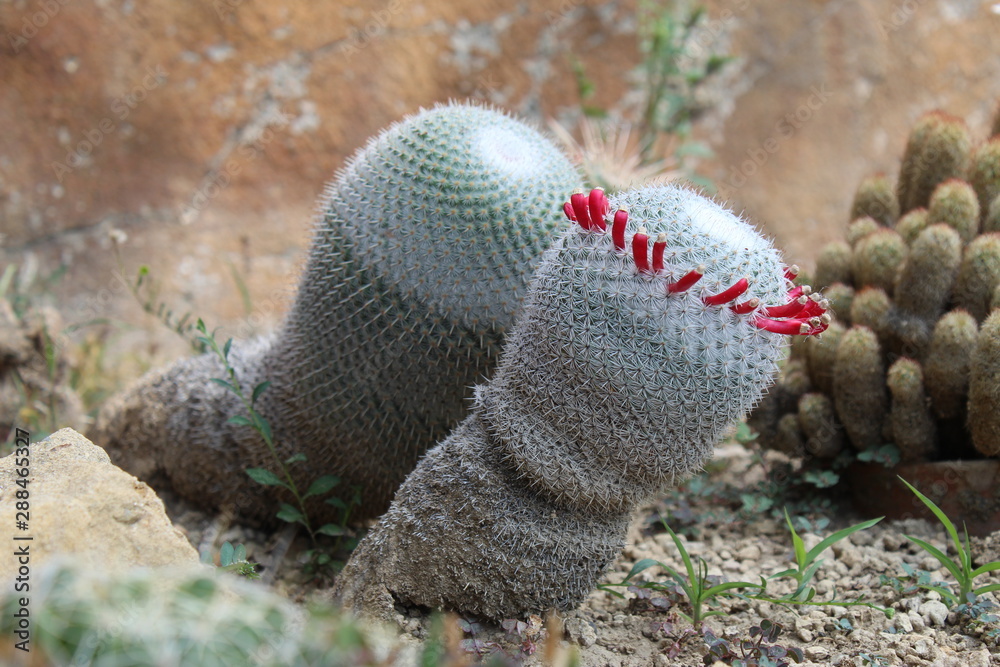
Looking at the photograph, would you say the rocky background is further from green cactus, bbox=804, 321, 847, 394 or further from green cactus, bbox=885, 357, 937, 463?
green cactus, bbox=885, 357, 937, 463

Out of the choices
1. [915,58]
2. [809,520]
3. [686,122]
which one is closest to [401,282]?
[809,520]

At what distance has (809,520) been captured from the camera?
2766 mm

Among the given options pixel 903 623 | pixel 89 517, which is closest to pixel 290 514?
pixel 89 517

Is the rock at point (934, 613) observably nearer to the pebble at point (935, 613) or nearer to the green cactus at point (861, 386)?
the pebble at point (935, 613)

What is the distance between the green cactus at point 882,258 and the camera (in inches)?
114

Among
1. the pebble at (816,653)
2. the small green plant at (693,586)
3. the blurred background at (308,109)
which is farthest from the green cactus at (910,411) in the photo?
the blurred background at (308,109)

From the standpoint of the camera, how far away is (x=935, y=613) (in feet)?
7.09

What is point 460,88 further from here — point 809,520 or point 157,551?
point 157,551

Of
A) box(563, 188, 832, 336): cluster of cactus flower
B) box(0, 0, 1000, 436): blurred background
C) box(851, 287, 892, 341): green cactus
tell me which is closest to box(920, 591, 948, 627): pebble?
box(563, 188, 832, 336): cluster of cactus flower

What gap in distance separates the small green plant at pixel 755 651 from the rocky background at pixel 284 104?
2.67 meters

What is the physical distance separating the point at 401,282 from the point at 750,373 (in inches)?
39.6

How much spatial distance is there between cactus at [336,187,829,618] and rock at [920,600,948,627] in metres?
0.76

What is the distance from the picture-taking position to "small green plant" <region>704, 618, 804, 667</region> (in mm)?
1961

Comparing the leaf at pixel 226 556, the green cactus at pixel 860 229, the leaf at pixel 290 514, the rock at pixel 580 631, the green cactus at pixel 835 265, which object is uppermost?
the green cactus at pixel 860 229
